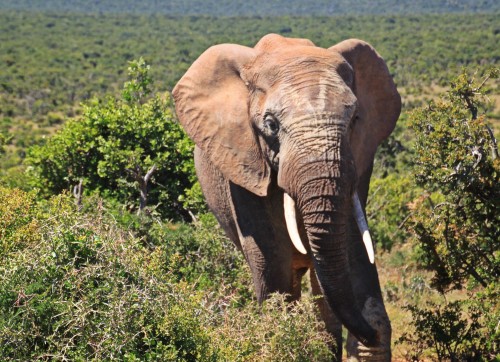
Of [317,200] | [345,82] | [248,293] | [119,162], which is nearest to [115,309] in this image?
[317,200]

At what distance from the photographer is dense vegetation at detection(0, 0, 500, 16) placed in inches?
6599

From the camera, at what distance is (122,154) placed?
10070 millimetres

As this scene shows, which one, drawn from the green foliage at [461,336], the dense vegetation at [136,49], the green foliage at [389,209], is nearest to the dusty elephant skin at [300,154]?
the green foliage at [461,336]

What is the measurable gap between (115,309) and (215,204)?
2.13m

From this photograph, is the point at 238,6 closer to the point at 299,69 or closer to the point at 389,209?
the point at 389,209

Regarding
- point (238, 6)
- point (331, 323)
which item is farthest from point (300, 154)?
point (238, 6)

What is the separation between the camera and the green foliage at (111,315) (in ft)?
16.5

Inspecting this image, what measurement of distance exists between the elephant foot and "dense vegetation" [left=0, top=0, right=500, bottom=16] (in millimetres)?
160849

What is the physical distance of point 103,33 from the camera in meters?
104

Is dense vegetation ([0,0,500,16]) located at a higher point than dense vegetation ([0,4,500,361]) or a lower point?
lower

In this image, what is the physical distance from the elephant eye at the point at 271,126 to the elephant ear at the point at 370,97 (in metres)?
0.69

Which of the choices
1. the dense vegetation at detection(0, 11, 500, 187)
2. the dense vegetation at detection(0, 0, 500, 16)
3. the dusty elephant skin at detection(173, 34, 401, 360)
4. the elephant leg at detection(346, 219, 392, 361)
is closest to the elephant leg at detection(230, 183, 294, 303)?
the dusty elephant skin at detection(173, 34, 401, 360)

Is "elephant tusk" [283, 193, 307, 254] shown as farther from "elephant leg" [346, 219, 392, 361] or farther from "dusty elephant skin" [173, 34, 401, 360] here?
"elephant leg" [346, 219, 392, 361]

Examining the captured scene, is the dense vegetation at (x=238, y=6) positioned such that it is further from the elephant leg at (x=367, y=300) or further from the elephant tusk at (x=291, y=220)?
the elephant tusk at (x=291, y=220)
